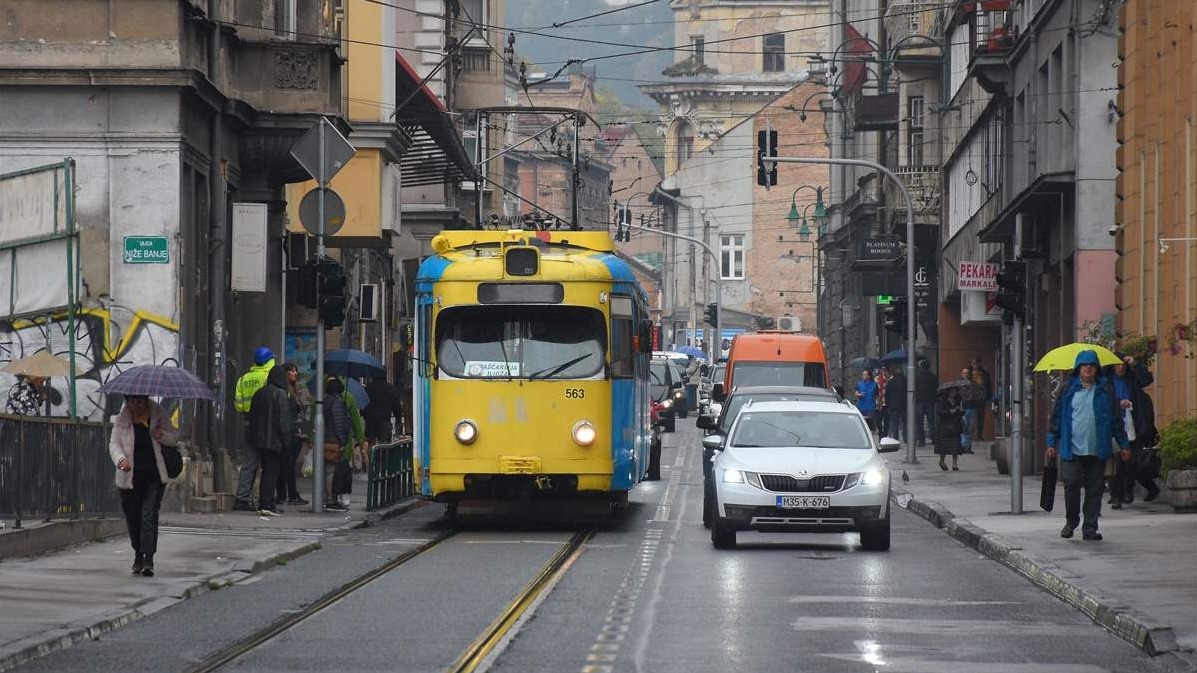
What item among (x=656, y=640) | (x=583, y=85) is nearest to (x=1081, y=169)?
(x=656, y=640)

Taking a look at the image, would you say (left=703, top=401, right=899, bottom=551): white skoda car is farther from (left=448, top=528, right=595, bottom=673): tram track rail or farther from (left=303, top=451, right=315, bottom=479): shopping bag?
(left=303, top=451, right=315, bottom=479): shopping bag

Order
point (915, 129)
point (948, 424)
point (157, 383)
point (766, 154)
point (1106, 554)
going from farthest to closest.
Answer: point (915, 129)
point (766, 154)
point (948, 424)
point (1106, 554)
point (157, 383)

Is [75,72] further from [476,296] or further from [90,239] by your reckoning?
[476,296]

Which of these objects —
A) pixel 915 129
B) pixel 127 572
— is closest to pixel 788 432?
pixel 127 572

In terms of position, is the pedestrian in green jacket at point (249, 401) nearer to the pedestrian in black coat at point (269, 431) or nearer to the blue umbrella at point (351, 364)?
the pedestrian in black coat at point (269, 431)

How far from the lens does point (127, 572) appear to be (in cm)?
1780

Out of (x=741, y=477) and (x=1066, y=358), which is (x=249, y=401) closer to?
(x=741, y=477)

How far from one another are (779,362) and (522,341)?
2262 cm

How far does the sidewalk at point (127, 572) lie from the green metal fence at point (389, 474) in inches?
44.8

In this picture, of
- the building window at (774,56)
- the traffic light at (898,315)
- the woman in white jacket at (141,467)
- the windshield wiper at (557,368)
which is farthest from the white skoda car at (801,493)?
the building window at (774,56)

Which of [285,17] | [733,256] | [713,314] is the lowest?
[713,314]

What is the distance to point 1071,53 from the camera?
118 feet

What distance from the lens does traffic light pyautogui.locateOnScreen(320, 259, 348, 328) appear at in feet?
84.7

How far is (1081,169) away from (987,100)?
490 inches
